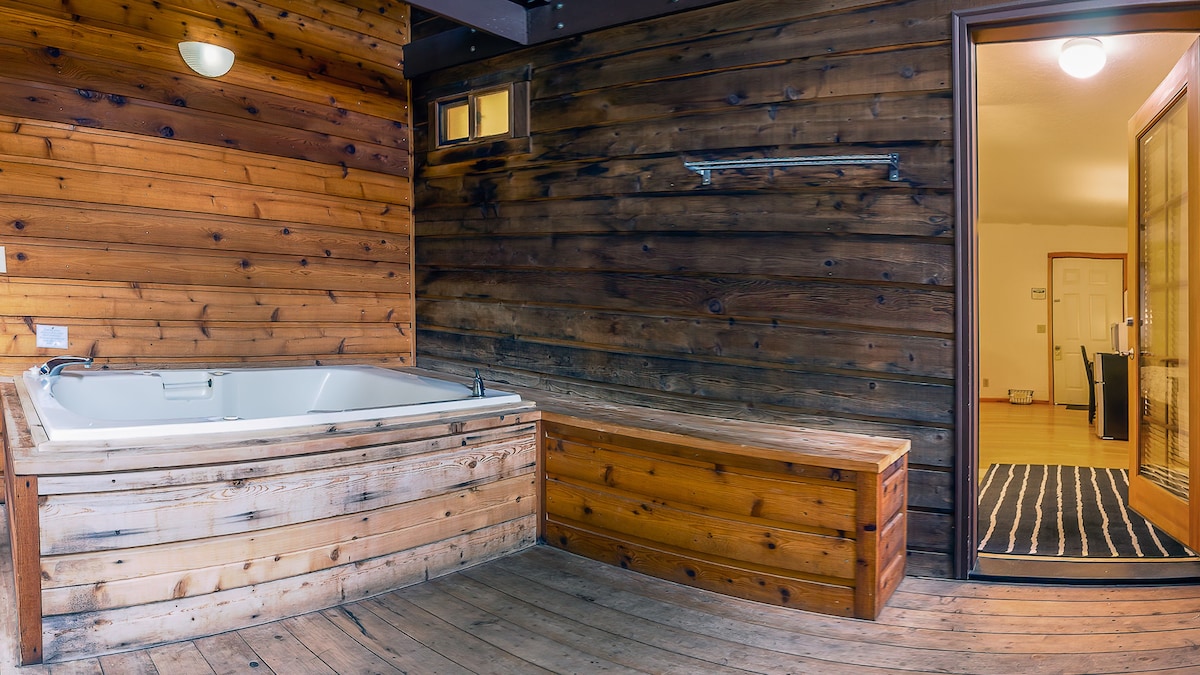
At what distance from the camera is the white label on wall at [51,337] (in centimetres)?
321

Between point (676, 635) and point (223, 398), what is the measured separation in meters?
2.33

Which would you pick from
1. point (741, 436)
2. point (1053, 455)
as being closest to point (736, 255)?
point (741, 436)

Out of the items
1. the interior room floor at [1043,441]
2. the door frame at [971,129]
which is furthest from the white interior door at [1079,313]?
the door frame at [971,129]

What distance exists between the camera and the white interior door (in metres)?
8.01

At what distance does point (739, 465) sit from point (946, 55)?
1.46m

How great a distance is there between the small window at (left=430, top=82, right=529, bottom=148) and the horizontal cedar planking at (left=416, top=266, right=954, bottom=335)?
0.69m

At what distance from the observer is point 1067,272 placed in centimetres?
819

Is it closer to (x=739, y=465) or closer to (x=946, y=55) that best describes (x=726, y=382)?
(x=739, y=465)

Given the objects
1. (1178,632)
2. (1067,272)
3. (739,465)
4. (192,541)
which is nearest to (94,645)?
(192,541)

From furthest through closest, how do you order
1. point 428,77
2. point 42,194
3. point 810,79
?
point 428,77 < point 42,194 < point 810,79

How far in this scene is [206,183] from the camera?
3.60 meters

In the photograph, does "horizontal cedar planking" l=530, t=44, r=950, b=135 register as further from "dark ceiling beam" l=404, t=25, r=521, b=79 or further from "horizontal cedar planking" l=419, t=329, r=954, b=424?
"horizontal cedar planking" l=419, t=329, r=954, b=424

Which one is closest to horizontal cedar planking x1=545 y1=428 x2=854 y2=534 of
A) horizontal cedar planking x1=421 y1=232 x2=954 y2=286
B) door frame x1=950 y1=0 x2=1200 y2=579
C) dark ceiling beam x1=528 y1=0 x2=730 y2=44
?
door frame x1=950 y1=0 x2=1200 y2=579

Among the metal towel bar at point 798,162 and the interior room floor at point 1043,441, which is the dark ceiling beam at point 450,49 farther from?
the interior room floor at point 1043,441
